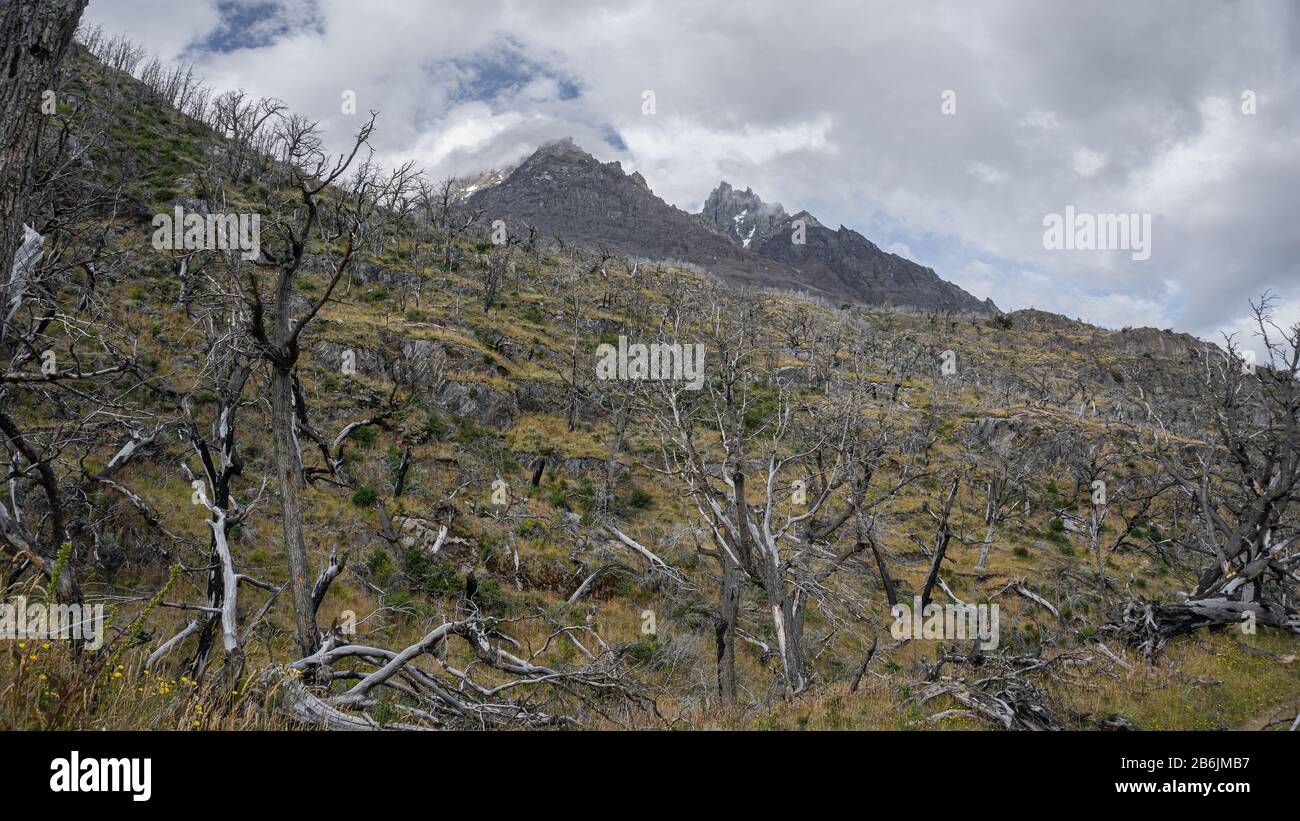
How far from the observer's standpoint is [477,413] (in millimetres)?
29469

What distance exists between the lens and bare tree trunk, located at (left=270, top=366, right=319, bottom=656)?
6570mm

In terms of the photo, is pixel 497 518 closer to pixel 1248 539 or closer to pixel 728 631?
pixel 728 631

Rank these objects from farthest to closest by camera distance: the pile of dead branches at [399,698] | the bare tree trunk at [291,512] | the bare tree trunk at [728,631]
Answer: the bare tree trunk at [728,631] → the bare tree trunk at [291,512] → the pile of dead branches at [399,698]

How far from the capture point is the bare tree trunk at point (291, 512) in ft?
21.6

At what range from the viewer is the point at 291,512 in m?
6.76

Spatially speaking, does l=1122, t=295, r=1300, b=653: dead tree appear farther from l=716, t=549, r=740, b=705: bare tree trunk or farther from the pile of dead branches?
the pile of dead branches

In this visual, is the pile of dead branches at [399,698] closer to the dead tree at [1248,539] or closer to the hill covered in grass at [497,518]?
the hill covered in grass at [497,518]

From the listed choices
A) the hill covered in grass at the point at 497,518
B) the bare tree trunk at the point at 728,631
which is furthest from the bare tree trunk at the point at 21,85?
the bare tree trunk at the point at 728,631

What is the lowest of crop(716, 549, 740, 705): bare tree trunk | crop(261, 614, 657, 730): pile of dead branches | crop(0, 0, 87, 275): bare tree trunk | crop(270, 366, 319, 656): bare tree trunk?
crop(716, 549, 740, 705): bare tree trunk

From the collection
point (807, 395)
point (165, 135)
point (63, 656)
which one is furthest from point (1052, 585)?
point (165, 135)

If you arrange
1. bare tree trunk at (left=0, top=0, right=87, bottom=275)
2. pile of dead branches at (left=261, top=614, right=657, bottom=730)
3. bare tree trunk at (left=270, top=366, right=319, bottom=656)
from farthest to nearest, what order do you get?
bare tree trunk at (left=270, top=366, right=319, bottom=656) → pile of dead branches at (left=261, top=614, right=657, bottom=730) → bare tree trunk at (left=0, top=0, right=87, bottom=275)

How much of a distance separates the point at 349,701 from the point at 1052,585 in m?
26.6

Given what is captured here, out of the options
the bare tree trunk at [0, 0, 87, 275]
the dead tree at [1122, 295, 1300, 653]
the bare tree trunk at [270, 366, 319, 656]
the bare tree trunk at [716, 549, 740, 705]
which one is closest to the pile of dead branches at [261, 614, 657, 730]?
the bare tree trunk at [270, 366, 319, 656]
